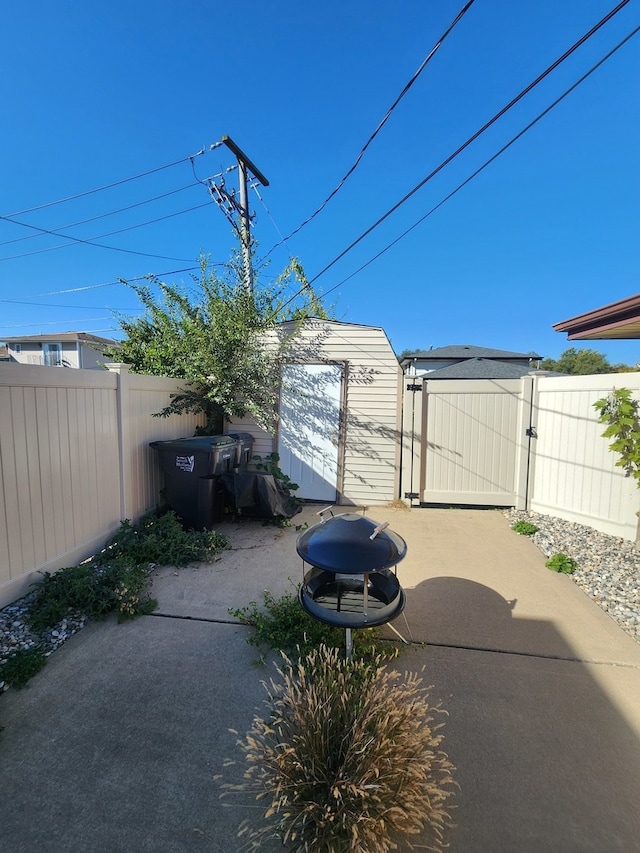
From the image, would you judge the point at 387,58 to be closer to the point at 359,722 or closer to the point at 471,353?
the point at 359,722

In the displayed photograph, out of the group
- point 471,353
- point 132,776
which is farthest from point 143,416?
point 471,353

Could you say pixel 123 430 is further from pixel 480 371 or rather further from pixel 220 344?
pixel 480 371

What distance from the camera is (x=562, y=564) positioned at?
369 centimetres

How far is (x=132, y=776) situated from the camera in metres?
1.62

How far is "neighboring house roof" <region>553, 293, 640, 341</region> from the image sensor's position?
4008 mm

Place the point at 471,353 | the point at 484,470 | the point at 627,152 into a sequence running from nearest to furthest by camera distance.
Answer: the point at 627,152 → the point at 484,470 → the point at 471,353

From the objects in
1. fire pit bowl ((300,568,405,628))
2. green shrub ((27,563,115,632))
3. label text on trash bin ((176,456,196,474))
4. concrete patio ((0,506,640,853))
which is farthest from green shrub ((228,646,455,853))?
label text on trash bin ((176,456,196,474))

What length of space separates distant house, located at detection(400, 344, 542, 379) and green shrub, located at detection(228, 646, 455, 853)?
37.6 feet

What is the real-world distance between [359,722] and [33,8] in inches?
319

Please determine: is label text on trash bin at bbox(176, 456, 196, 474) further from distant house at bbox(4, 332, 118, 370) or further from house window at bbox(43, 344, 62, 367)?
house window at bbox(43, 344, 62, 367)

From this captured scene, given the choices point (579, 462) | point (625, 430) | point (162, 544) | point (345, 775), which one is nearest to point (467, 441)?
point (579, 462)

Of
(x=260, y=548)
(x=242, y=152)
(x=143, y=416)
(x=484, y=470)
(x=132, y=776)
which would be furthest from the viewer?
(x=242, y=152)

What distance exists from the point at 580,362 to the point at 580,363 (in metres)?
0.09

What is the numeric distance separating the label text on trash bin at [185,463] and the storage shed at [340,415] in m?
1.89
